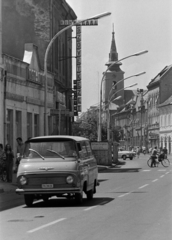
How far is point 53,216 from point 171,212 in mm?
2554

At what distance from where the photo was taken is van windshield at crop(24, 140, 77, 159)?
18.8m

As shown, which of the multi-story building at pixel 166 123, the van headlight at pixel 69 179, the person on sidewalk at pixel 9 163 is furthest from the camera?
the multi-story building at pixel 166 123

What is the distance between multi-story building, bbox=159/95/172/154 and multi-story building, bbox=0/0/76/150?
72.5m

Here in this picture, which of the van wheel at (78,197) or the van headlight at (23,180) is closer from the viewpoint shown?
the van headlight at (23,180)

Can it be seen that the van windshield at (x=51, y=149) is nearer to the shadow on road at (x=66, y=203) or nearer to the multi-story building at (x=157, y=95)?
the shadow on road at (x=66, y=203)

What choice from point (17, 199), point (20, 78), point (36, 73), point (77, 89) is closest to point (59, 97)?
point (77, 89)

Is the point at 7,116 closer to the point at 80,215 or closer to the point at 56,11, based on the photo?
the point at 56,11

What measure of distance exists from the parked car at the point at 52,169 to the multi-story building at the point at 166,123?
112881 mm

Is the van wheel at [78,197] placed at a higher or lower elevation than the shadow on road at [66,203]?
higher

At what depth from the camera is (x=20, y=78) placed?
42.2 meters

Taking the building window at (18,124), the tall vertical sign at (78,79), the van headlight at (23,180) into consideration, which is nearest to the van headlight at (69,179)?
the van headlight at (23,180)

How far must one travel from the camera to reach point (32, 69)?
45.6 meters

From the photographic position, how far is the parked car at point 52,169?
1830 cm

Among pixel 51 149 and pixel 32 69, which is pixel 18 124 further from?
pixel 51 149
